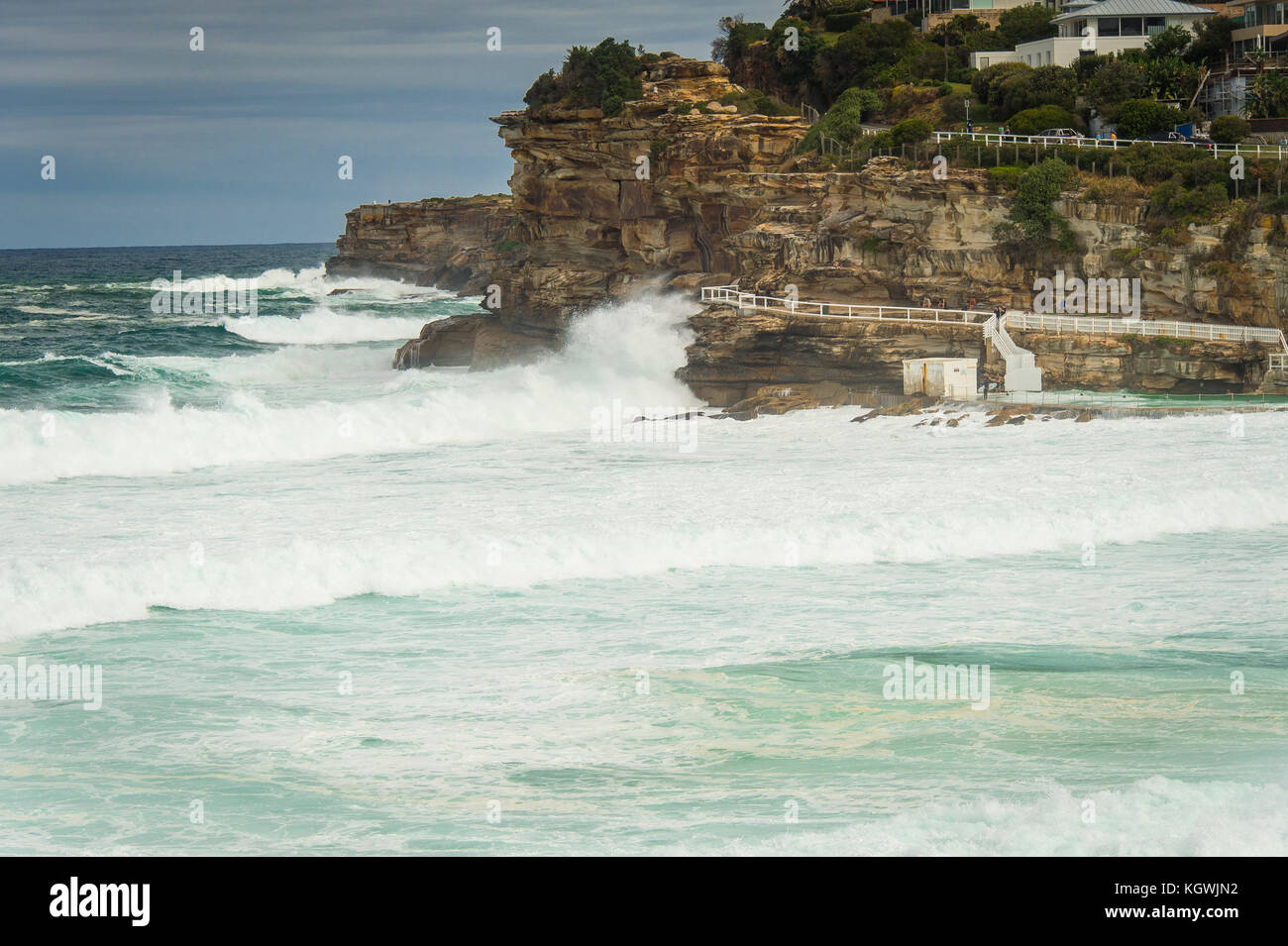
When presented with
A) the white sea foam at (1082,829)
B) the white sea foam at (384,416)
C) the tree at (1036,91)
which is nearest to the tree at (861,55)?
the tree at (1036,91)

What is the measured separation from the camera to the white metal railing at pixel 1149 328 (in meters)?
37.7

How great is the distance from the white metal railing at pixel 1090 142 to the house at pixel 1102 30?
1220 cm

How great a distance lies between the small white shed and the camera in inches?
1438

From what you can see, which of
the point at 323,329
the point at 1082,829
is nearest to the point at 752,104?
the point at 323,329

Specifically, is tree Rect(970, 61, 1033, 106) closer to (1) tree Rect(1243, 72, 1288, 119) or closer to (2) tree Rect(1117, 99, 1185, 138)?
(2) tree Rect(1117, 99, 1185, 138)

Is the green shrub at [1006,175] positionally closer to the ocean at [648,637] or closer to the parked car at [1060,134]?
the parked car at [1060,134]

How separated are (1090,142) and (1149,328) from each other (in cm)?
988

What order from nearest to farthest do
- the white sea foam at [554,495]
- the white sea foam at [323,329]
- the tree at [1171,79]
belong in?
the white sea foam at [554,495], the tree at [1171,79], the white sea foam at [323,329]

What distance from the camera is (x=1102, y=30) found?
190ft

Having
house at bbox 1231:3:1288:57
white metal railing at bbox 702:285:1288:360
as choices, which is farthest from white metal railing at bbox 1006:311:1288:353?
Result: house at bbox 1231:3:1288:57

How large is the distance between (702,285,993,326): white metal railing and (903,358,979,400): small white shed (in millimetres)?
2213

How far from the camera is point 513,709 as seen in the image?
49.6ft

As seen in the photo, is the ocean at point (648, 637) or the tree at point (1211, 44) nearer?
the ocean at point (648, 637)
